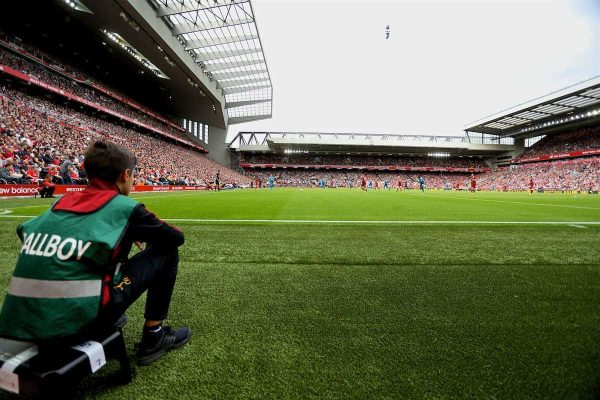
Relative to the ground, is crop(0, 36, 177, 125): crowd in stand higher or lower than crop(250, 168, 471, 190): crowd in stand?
higher

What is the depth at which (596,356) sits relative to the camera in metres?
1.70

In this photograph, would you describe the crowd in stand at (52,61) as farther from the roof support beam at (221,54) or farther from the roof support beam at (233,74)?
the roof support beam at (233,74)

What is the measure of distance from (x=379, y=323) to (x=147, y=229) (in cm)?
162

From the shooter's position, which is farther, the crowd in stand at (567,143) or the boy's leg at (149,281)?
the crowd in stand at (567,143)

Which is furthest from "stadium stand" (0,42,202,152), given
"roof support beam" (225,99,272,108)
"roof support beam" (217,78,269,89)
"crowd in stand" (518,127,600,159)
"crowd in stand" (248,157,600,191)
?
"crowd in stand" (518,127,600,159)

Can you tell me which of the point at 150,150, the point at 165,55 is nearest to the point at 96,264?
the point at 165,55

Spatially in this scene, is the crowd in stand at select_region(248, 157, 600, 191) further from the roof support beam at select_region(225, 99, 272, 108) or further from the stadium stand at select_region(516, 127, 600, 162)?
the roof support beam at select_region(225, 99, 272, 108)

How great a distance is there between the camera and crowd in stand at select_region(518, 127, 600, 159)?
51656 mm

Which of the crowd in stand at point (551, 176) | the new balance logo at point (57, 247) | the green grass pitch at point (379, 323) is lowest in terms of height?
the green grass pitch at point (379, 323)

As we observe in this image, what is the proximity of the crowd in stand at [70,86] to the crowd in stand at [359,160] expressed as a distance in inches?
1244

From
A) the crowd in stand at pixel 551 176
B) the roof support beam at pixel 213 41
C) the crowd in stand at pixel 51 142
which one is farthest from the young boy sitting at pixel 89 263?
the crowd in stand at pixel 551 176

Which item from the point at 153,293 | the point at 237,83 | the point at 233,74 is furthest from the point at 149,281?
the point at 237,83

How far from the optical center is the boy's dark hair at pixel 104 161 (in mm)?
1674

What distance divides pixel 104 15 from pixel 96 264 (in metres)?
30.9
